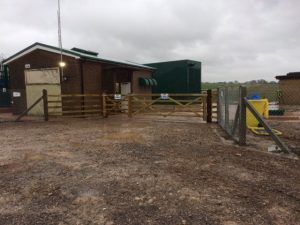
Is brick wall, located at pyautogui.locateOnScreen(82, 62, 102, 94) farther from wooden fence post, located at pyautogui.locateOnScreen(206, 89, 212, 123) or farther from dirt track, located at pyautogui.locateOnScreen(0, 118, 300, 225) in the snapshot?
dirt track, located at pyautogui.locateOnScreen(0, 118, 300, 225)

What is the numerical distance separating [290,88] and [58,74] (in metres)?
17.5

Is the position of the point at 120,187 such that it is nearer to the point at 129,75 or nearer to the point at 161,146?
the point at 161,146

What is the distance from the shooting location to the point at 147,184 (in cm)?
431

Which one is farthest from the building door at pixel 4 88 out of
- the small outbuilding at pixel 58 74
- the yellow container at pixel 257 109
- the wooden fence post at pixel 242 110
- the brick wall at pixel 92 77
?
the wooden fence post at pixel 242 110

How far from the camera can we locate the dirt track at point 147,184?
331 centimetres

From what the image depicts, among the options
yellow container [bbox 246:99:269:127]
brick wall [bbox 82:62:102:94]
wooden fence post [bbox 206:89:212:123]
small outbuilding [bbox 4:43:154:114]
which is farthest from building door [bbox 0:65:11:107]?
yellow container [bbox 246:99:269:127]

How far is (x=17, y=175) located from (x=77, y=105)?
9943mm

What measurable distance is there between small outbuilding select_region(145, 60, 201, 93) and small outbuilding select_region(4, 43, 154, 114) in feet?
20.9

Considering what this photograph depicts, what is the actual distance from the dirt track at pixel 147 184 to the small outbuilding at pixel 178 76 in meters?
16.0

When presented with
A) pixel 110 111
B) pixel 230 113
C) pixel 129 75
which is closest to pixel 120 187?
pixel 230 113

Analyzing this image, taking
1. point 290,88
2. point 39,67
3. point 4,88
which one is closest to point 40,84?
point 39,67

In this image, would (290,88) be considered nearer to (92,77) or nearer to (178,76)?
(178,76)

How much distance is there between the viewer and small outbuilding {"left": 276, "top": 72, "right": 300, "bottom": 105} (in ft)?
68.6

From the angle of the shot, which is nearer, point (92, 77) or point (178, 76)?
point (92, 77)
